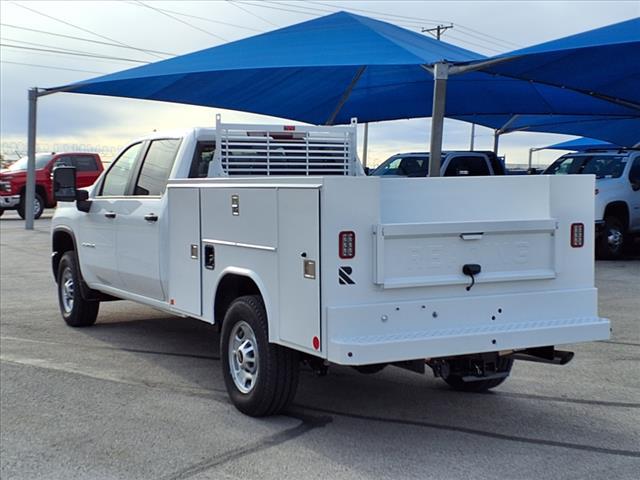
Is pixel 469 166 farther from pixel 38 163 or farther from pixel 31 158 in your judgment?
pixel 38 163

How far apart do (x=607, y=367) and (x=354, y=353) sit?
357 centimetres

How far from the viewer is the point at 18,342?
29.5ft

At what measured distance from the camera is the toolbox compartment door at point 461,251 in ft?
17.7

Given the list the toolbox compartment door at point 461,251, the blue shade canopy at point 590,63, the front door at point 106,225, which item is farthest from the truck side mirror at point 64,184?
the blue shade canopy at point 590,63

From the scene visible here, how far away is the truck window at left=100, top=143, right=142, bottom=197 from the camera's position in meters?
8.68

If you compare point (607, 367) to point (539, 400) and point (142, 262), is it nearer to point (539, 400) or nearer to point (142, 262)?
point (539, 400)

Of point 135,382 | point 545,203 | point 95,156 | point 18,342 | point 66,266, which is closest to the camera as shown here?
point 545,203

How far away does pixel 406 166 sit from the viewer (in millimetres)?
18625

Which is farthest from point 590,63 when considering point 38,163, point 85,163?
point 38,163

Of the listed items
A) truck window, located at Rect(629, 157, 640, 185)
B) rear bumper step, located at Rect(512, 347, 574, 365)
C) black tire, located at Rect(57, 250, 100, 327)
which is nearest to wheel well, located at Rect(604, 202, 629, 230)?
truck window, located at Rect(629, 157, 640, 185)

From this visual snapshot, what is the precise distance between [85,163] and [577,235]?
2386cm

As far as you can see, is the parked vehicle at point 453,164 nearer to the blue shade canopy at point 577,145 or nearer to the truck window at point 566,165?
the truck window at point 566,165

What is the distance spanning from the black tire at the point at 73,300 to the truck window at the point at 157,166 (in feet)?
6.04

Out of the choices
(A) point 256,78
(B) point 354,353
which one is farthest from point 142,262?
(A) point 256,78
